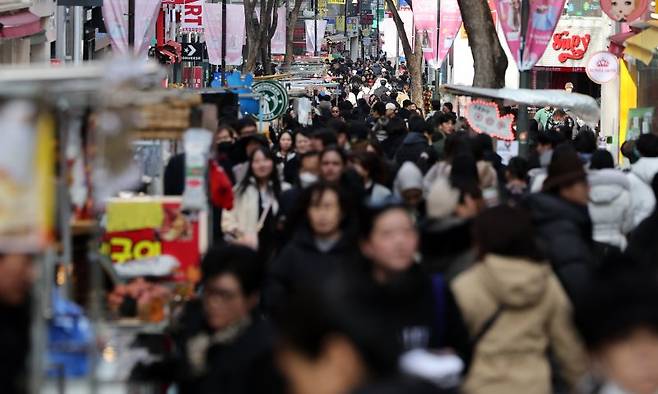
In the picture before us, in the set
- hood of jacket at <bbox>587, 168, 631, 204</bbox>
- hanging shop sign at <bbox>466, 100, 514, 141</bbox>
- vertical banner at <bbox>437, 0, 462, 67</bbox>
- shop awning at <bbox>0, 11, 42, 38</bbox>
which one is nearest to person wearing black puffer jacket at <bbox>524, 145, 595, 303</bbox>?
hood of jacket at <bbox>587, 168, 631, 204</bbox>

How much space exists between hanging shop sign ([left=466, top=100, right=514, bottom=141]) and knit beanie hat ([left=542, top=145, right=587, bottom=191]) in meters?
6.33

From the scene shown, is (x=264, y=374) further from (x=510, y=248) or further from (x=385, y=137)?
(x=385, y=137)

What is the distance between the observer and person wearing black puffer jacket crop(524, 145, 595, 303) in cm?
775

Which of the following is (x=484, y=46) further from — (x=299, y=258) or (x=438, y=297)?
(x=438, y=297)

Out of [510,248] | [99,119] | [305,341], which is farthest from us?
[510,248]

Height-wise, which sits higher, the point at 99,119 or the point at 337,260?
the point at 99,119

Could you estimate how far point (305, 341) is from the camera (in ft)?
12.4

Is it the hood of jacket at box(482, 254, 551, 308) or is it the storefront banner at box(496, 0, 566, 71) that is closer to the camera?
the hood of jacket at box(482, 254, 551, 308)

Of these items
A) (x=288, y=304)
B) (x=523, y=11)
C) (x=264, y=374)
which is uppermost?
(x=523, y=11)

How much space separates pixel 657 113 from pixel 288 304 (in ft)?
64.5

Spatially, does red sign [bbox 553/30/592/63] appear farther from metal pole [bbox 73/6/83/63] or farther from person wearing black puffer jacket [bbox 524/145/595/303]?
person wearing black puffer jacket [bbox 524/145/595/303]

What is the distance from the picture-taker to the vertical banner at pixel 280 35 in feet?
190

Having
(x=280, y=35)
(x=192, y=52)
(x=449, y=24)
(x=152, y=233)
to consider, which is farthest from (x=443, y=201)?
(x=280, y=35)

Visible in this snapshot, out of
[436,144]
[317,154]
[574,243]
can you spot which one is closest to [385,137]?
[436,144]
